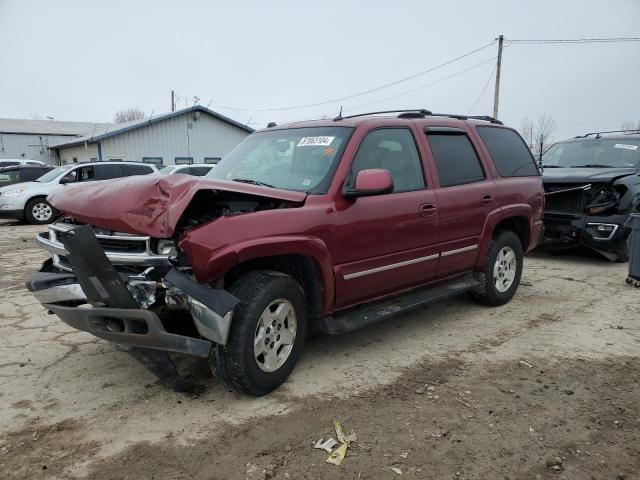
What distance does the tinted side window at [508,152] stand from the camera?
17.2 feet

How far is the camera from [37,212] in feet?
43.8

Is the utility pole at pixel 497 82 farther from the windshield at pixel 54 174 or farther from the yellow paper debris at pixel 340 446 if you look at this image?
the yellow paper debris at pixel 340 446

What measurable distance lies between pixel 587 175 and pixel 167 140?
24.4 m

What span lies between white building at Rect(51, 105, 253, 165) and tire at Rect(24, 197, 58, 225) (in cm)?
1312

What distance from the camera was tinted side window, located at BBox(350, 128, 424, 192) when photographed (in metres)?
3.89

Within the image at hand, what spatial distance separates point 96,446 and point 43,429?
433mm

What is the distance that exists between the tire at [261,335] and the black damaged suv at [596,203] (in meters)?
5.67

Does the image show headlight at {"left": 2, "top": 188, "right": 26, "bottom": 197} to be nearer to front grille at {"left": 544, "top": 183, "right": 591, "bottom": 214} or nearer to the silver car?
the silver car

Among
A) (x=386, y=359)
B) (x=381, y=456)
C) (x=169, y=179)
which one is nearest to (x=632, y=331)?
(x=386, y=359)

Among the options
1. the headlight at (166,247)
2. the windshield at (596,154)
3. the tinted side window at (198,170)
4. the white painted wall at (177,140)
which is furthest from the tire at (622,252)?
the white painted wall at (177,140)

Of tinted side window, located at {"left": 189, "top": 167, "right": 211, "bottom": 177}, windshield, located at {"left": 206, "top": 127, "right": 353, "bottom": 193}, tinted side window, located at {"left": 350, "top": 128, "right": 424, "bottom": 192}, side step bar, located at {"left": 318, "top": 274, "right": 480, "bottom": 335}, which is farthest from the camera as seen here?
tinted side window, located at {"left": 189, "top": 167, "right": 211, "bottom": 177}

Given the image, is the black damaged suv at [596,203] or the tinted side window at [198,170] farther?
the tinted side window at [198,170]

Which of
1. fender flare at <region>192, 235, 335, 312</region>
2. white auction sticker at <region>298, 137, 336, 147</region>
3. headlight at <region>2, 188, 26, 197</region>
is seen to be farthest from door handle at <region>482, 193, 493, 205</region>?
headlight at <region>2, 188, 26, 197</region>

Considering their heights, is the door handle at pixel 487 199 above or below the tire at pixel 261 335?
above
